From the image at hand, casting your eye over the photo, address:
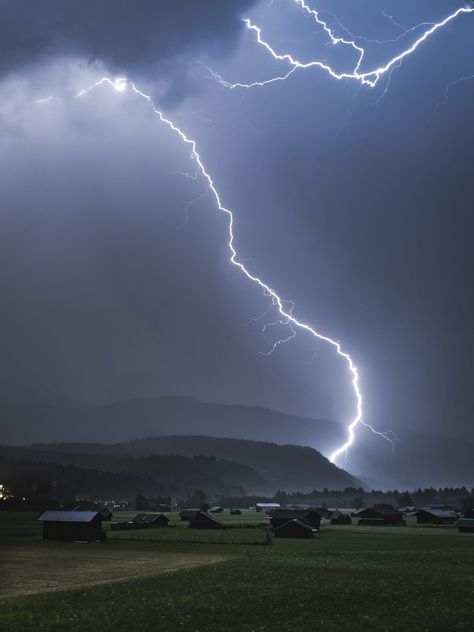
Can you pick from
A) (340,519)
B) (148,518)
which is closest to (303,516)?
(148,518)

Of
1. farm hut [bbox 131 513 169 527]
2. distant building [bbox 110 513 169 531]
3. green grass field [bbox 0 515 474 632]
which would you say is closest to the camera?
green grass field [bbox 0 515 474 632]

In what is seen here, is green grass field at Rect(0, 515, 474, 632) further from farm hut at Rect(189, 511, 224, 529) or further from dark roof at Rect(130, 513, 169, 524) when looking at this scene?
dark roof at Rect(130, 513, 169, 524)

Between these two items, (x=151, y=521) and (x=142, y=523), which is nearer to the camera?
(x=142, y=523)

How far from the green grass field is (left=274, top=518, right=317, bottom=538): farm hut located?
20018 millimetres

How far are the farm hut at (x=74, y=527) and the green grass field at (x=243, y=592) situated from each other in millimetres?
15450

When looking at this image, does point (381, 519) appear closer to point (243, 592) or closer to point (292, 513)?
point (292, 513)

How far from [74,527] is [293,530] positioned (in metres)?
20.5

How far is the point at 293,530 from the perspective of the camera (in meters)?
55.2

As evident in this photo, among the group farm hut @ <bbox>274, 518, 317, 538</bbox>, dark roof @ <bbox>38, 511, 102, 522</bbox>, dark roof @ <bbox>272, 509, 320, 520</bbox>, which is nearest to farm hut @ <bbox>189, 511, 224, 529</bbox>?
dark roof @ <bbox>272, 509, 320, 520</bbox>

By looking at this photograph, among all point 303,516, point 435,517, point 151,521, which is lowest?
point 151,521

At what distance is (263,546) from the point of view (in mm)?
43562

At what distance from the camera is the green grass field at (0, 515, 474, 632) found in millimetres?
15867

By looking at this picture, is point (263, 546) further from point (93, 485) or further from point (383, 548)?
point (93, 485)

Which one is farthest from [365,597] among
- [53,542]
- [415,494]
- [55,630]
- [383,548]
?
[415,494]
